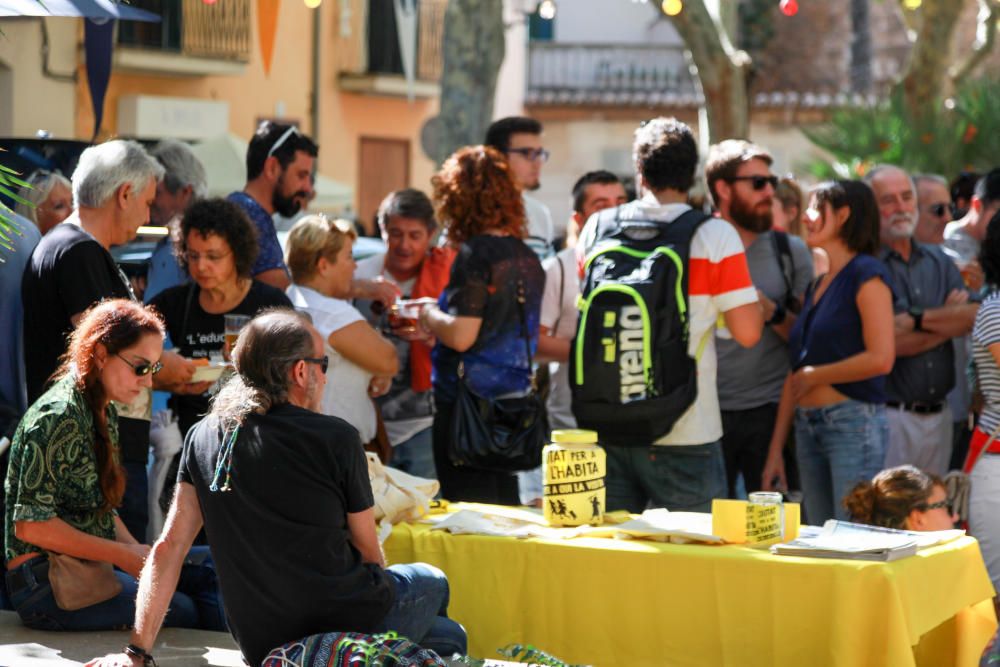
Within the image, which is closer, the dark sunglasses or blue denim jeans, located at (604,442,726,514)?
the dark sunglasses

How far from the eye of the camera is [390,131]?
27.9 m

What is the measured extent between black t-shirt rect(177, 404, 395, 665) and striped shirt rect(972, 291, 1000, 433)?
2529mm

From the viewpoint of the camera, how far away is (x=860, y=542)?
4457 mm

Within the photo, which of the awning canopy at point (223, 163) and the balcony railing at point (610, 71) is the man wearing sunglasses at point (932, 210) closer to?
the awning canopy at point (223, 163)

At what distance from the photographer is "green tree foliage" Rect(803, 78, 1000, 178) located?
13930 millimetres

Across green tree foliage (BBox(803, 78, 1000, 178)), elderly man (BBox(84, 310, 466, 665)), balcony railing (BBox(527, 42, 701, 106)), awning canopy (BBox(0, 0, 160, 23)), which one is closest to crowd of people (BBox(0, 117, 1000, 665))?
elderly man (BBox(84, 310, 466, 665))

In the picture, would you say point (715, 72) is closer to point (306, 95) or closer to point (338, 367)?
point (338, 367)

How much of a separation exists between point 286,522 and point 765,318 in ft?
8.97

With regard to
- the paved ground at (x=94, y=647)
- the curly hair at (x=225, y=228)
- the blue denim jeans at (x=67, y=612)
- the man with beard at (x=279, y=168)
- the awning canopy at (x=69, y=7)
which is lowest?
the paved ground at (x=94, y=647)

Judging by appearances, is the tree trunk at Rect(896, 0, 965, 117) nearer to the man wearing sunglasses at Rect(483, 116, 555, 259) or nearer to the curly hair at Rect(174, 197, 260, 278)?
the man wearing sunglasses at Rect(483, 116, 555, 259)

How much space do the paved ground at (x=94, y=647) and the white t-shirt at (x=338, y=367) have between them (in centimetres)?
113

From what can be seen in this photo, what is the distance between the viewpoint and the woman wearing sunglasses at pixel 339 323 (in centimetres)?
576

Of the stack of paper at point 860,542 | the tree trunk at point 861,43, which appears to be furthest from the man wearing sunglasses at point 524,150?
the tree trunk at point 861,43

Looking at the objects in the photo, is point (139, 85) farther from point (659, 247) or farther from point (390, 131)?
point (659, 247)
